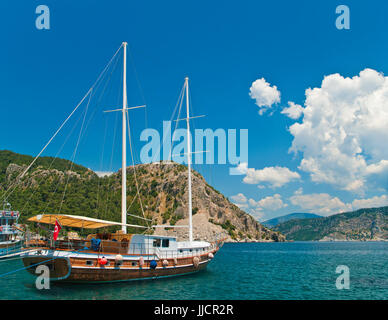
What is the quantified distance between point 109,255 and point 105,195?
128307 millimetres

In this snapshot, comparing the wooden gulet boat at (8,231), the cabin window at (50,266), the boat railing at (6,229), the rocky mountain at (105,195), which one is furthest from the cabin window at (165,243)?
the rocky mountain at (105,195)

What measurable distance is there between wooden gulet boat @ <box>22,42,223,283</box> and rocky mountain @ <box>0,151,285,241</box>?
5047 cm

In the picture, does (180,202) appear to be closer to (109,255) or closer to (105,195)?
(105,195)

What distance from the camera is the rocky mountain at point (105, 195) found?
10964 centimetres

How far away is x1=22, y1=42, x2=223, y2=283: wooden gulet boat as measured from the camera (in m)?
25.4

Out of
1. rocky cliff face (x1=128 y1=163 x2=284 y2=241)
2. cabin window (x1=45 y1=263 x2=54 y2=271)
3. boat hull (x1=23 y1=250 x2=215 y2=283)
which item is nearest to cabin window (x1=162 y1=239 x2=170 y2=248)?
boat hull (x1=23 y1=250 x2=215 y2=283)

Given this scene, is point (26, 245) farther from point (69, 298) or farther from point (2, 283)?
point (69, 298)

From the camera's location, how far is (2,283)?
29.3m

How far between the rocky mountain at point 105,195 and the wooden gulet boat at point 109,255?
166 feet

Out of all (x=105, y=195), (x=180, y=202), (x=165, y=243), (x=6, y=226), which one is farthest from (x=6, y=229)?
(x=180, y=202)

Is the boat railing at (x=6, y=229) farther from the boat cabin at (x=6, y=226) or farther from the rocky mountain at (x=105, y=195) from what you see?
the rocky mountain at (x=105, y=195)

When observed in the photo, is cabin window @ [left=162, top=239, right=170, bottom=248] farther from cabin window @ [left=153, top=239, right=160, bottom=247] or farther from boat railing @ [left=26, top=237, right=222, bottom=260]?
cabin window @ [left=153, top=239, right=160, bottom=247]

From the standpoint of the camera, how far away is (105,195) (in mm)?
149375
